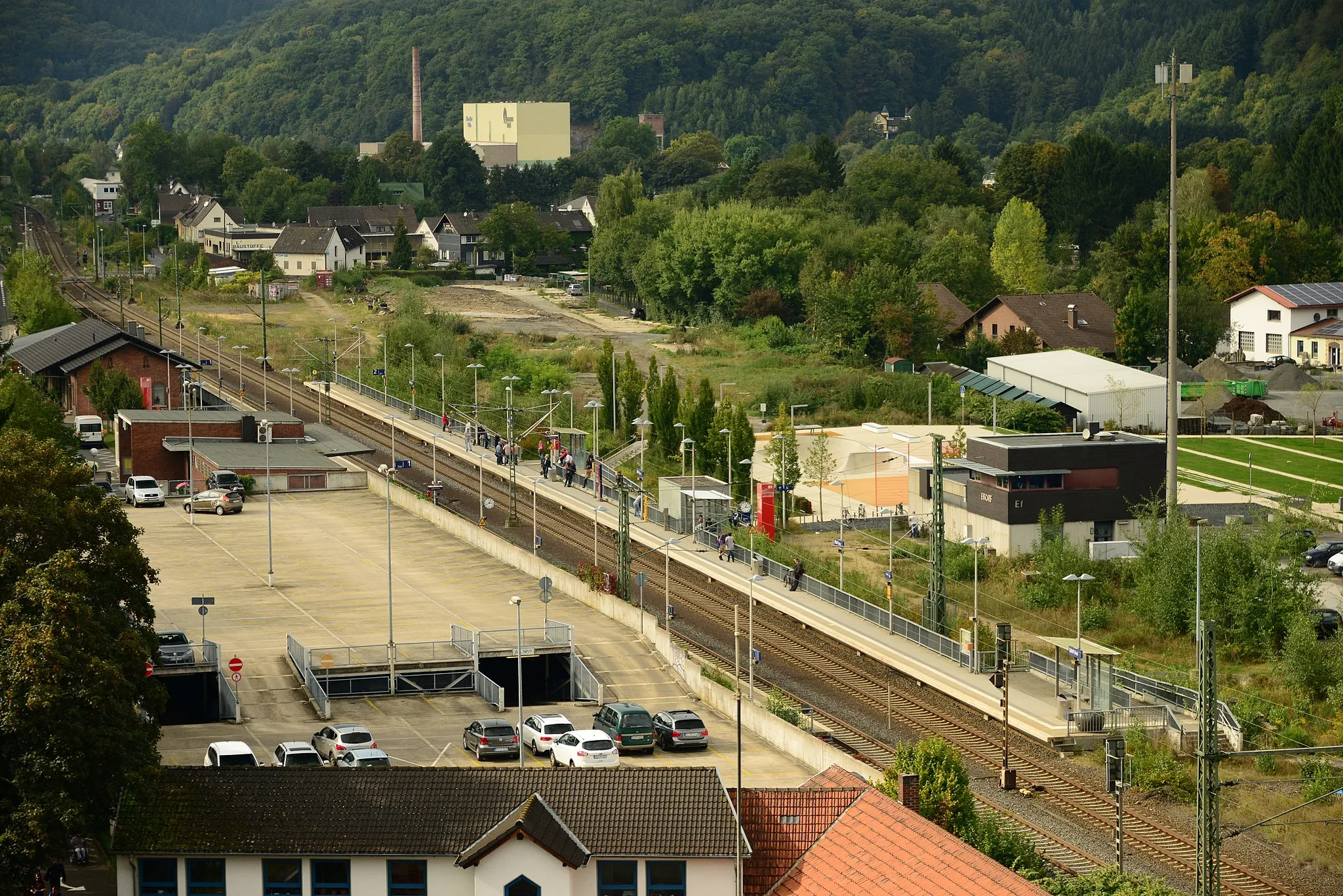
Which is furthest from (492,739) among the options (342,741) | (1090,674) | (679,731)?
(1090,674)

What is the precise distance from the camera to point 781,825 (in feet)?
99.2

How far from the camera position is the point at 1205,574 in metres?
52.1

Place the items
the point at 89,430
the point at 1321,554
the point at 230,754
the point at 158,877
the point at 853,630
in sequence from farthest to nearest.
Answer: the point at 89,430, the point at 1321,554, the point at 853,630, the point at 230,754, the point at 158,877

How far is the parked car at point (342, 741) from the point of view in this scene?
40938mm

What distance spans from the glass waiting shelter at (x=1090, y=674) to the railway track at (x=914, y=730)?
2590 mm

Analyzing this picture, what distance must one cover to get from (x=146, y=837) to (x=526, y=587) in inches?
1189

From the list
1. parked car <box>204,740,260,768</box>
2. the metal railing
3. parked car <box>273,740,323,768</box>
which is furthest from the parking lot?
parked car <box>273,740,323,768</box>

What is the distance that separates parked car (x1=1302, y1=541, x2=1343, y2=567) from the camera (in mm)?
59531

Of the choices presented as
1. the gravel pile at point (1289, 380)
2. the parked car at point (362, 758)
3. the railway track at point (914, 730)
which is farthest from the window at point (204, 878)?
the gravel pile at point (1289, 380)

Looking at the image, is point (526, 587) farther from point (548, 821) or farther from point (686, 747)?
point (548, 821)

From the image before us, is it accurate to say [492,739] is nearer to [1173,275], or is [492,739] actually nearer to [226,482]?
[226,482]

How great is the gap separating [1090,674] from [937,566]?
21.6ft

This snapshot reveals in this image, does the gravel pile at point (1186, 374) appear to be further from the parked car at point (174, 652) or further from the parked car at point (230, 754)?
the parked car at point (230, 754)

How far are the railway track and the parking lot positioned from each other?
112 inches
